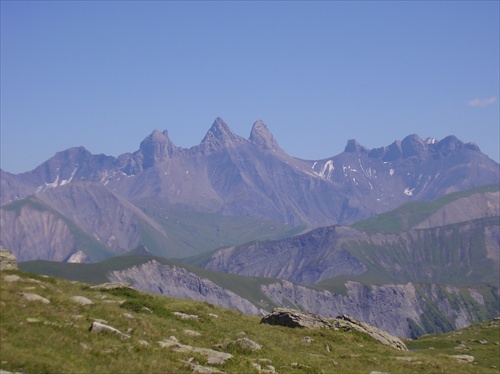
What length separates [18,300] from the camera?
104 feet

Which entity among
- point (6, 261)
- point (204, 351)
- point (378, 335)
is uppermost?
point (6, 261)

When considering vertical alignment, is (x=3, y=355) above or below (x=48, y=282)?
below

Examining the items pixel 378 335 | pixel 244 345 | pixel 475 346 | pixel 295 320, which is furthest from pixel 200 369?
pixel 475 346

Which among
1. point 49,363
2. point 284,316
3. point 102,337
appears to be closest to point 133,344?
point 102,337

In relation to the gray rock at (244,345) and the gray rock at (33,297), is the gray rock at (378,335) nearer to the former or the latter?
the gray rock at (244,345)

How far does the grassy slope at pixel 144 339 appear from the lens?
26156 mm

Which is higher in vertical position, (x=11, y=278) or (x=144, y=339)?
(x=11, y=278)

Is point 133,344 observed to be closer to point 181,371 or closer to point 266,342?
point 181,371

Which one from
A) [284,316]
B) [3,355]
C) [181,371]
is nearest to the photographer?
[3,355]

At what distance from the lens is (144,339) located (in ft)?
103

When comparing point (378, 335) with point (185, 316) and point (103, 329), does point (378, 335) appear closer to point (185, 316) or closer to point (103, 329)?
point (185, 316)

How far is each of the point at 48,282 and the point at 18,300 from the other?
1209cm

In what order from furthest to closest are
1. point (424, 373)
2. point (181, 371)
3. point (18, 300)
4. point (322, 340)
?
point (322, 340) → point (424, 373) → point (18, 300) → point (181, 371)

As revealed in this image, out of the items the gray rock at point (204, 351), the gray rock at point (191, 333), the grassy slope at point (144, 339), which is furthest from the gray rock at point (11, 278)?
the gray rock at point (204, 351)
